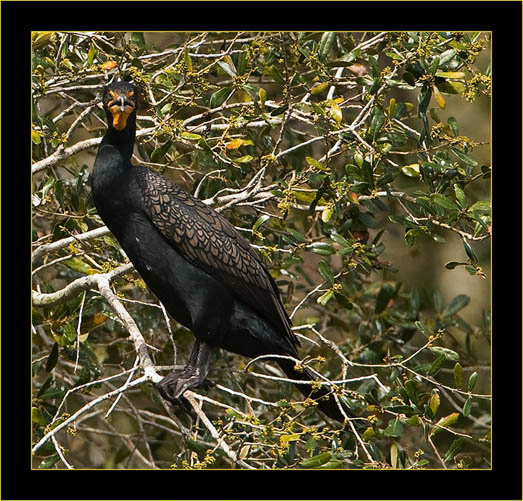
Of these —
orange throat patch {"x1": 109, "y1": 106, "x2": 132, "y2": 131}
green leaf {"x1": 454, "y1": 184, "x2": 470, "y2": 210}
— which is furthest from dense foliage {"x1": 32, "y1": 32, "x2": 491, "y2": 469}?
orange throat patch {"x1": 109, "y1": 106, "x2": 132, "y2": 131}

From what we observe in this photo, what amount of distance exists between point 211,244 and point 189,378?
0.62m

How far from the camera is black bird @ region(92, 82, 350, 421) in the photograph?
3.68m

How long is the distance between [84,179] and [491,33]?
7.60 feet

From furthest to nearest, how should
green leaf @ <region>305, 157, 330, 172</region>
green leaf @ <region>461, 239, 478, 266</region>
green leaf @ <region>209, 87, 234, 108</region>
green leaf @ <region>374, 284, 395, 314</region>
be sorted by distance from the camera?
green leaf @ <region>374, 284, 395, 314</region> → green leaf @ <region>209, 87, 234, 108</region> → green leaf @ <region>305, 157, 330, 172</region> → green leaf @ <region>461, 239, 478, 266</region>

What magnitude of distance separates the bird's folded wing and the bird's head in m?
0.31

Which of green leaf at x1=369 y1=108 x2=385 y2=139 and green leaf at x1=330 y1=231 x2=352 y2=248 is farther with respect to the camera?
green leaf at x1=330 y1=231 x2=352 y2=248

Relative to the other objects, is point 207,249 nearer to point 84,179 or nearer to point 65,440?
point 84,179

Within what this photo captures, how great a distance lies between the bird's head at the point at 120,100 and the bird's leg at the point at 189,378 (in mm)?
1095

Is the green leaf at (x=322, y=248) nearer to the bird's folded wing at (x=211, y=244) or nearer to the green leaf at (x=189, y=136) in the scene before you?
the bird's folded wing at (x=211, y=244)

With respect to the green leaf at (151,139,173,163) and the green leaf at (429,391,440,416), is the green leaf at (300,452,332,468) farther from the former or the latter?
the green leaf at (151,139,173,163)

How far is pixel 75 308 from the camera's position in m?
4.20

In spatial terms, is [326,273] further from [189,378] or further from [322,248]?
[189,378]

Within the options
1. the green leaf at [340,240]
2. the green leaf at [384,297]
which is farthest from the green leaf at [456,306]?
the green leaf at [340,240]

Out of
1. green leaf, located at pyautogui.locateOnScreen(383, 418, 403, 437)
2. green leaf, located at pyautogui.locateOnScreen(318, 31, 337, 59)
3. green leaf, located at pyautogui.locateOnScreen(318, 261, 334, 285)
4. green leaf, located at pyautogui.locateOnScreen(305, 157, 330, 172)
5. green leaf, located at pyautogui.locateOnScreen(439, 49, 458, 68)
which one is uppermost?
green leaf, located at pyautogui.locateOnScreen(318, 31, 337, 59)
